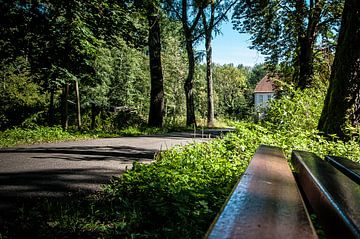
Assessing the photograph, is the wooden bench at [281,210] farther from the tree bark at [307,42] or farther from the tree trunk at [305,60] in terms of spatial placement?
the tree trunk at [305,60]

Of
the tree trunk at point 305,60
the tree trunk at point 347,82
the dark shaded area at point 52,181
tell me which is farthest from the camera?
the tree trunk at point 305,60

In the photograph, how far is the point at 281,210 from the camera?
0.90 metres

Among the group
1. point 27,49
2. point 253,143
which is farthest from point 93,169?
point 27,49

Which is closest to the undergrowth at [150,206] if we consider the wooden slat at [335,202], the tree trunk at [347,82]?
the wooden slat at [335,202]

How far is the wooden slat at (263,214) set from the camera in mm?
738

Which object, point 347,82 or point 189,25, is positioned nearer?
point 347,82

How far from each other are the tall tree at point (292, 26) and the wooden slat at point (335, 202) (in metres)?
13.6

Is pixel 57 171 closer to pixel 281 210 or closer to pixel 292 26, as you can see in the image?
pixel 281 210

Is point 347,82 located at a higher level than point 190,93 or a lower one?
lower

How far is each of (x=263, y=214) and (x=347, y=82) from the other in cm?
602

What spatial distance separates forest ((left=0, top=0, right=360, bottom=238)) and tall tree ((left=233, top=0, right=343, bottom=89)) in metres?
0.08

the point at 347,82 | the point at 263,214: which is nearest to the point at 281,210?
the point at 263,214

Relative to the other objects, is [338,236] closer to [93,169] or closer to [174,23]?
[93,169]

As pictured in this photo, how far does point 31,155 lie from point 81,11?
6280 millimetres
